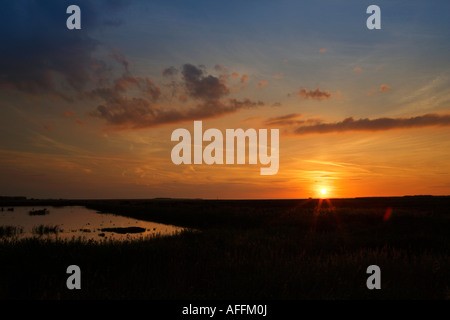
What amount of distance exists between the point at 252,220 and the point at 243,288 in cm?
2750

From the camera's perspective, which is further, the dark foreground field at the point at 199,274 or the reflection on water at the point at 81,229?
the reflection on water at the point at 81,229

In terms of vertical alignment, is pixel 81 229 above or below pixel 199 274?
below

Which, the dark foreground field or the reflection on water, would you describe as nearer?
the dark foreground field

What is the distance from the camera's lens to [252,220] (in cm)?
3512

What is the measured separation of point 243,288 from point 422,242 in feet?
49.7

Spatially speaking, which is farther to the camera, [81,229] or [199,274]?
[81,229]

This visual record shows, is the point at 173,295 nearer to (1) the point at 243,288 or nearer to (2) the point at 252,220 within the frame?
(1) the point at 243,288

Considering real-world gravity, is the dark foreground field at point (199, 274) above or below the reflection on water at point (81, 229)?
above

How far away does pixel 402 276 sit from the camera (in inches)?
357

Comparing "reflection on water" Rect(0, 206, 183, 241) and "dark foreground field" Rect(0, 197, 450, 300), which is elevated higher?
"dark foreground field" Rect(0, 197, 450, 300)
